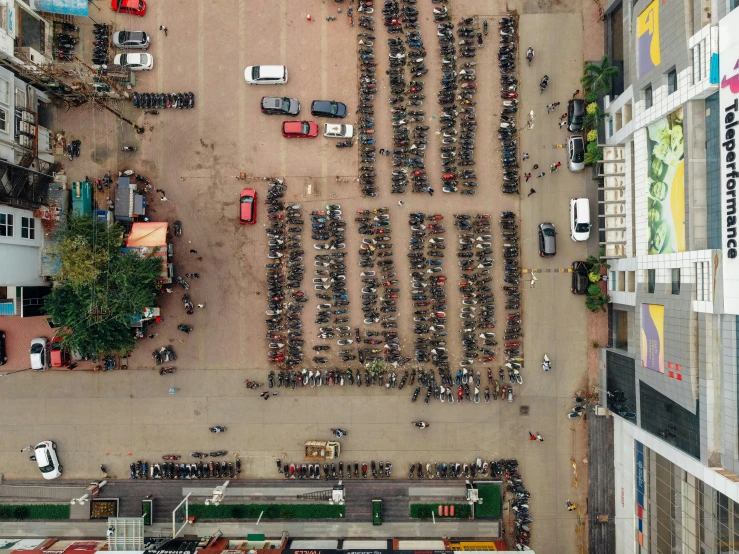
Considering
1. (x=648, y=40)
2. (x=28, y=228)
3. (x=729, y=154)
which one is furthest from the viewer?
(x=28, y=228)

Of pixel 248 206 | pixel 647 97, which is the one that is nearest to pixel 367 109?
pixel 248 206

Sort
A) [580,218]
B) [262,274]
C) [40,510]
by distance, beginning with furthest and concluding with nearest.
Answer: [262,274] → [40,510] → [580,218]

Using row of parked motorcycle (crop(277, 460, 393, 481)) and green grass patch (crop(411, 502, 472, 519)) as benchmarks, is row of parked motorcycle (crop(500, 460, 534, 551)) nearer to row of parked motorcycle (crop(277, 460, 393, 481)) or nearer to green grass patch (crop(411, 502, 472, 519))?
green grass patch (crop(411, 502, 472, 519))

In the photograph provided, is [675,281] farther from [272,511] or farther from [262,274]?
[272,511]

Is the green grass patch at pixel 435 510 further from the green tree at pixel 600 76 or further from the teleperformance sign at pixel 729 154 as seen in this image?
the green tree at pixel 600 76

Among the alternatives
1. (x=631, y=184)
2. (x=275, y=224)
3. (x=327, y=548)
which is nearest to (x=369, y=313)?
(x=275, y=224)

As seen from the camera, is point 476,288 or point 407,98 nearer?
point 476,288

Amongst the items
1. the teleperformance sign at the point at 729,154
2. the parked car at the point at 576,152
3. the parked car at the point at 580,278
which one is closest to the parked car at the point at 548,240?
the parked car at the point at 580,278
